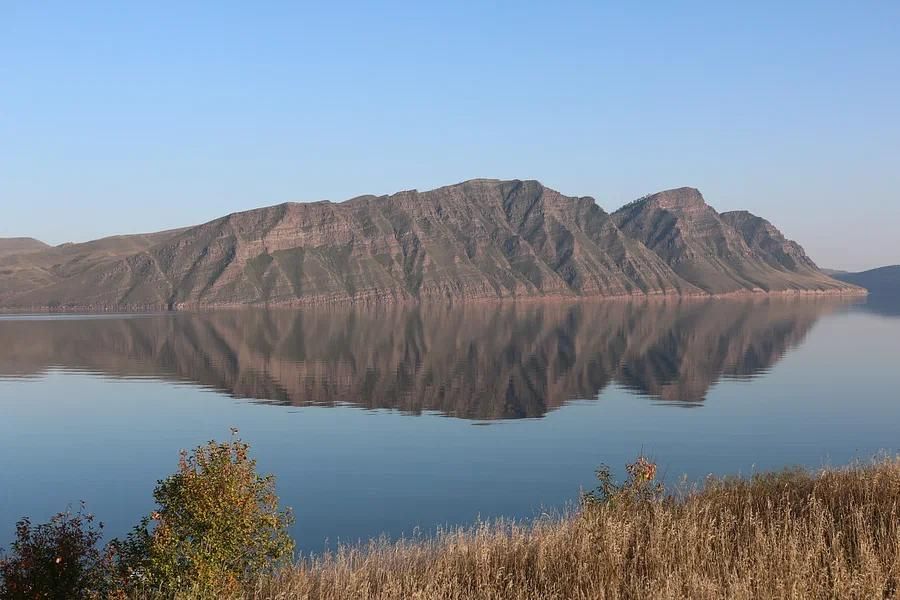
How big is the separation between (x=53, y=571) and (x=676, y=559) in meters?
Result: 12.7

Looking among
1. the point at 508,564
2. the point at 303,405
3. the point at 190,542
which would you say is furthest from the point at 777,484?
the point at 303,405

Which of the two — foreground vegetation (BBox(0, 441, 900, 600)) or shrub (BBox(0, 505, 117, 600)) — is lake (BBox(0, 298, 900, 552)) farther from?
shrub (BBox(0, 505, 117, 600))

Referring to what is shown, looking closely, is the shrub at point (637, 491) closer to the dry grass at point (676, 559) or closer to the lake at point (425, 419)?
the dry grass at point (676, 559)

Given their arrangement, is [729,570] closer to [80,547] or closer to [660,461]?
[80,547]

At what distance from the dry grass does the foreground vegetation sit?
5 centimetres

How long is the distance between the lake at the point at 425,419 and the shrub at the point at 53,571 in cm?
1307

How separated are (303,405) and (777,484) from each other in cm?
5438

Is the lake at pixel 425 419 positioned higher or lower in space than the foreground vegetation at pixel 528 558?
lower

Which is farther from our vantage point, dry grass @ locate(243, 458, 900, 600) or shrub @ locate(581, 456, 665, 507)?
shrub @ locate(581, 456, 665, 507)

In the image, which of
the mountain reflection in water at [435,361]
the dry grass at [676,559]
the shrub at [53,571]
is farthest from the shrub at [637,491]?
the mountain reflection in water at [435,361]

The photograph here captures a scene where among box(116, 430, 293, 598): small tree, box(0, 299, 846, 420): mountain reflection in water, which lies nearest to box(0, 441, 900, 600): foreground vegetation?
box(116, 430, 293, 598): small tree

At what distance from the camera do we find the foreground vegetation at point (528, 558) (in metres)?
13.7

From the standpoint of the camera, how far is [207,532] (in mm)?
15180

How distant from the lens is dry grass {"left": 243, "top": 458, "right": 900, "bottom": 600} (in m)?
13.4
